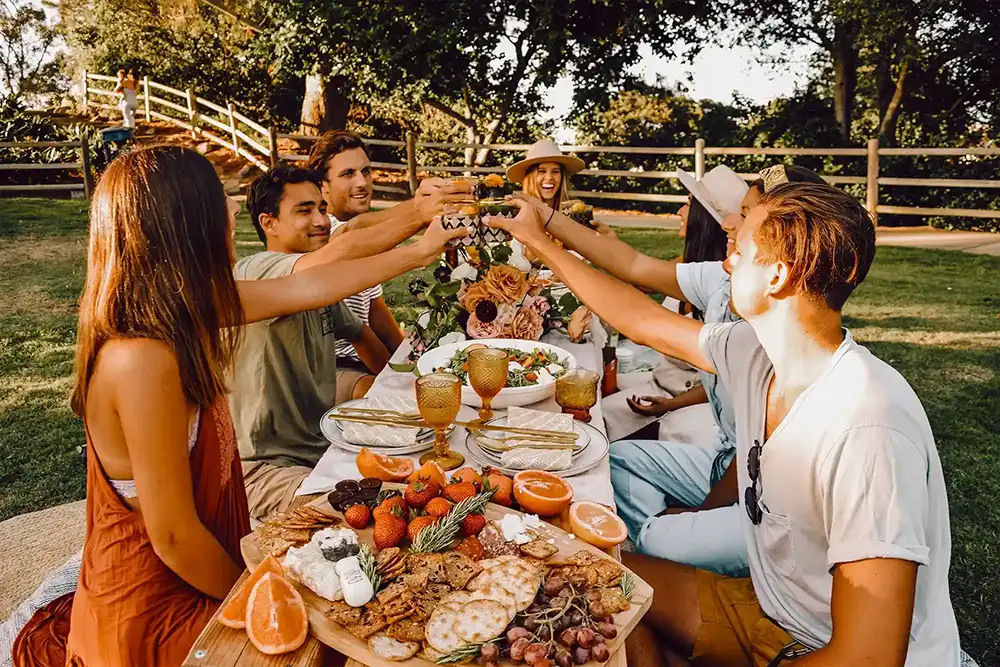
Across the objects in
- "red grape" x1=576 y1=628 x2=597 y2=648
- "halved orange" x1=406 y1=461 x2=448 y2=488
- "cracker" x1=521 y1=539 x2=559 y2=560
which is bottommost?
"red grape" x1=576 y1=628 x2=597 y2=648

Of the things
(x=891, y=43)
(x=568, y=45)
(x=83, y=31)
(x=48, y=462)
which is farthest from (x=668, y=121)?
(x=83, y=31)

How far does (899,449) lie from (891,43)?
1835cm

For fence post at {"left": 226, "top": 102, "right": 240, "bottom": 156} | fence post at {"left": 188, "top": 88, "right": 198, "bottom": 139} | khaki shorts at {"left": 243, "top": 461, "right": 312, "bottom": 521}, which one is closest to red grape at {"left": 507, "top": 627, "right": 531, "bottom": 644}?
khaki shorts at {"left": 243, "top": 461, "right": 312, "bottom": 521}

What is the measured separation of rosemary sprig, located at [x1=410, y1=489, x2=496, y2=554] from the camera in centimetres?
181

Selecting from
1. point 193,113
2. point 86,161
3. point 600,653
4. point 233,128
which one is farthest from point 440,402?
point 193,113

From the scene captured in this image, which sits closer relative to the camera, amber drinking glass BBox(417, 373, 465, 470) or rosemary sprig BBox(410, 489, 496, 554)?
rosemary sprig BBox(410, 489, 496, 554)

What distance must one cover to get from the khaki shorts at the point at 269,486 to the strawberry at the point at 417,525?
116 centimetres

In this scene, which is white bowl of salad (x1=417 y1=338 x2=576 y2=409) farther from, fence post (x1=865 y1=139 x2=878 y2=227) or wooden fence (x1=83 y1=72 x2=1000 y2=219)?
fence post (x1=865 y1=139 x2=878 y2=227)

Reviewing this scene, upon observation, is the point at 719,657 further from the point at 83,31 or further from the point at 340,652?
the point at 83,31

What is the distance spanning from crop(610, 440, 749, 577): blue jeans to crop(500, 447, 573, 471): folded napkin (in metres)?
0.59

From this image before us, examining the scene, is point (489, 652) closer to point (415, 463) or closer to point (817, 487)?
point (817, 487)

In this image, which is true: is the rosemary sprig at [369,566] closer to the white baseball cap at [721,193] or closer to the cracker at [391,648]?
the cracker at [391,648]

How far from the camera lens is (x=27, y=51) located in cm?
3444

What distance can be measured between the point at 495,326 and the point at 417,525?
1929 millimetres
